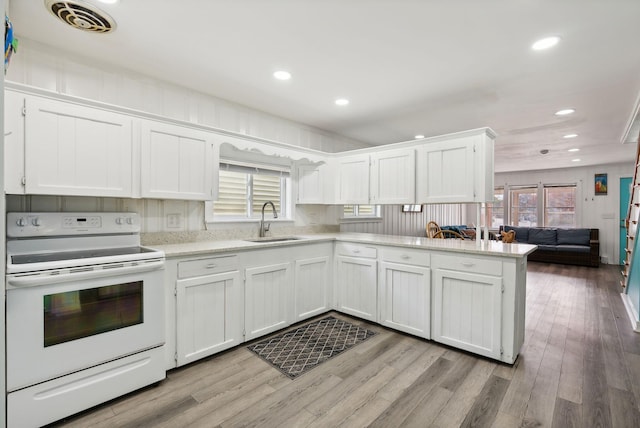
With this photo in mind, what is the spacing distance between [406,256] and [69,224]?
269 centimetres

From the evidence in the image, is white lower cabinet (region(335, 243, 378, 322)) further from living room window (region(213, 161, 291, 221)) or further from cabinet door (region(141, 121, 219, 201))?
cabinet door (region(141, 121, 219, 201))

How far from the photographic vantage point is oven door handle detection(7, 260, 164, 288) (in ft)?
5.41

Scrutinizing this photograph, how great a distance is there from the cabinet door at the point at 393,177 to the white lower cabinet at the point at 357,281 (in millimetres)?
684

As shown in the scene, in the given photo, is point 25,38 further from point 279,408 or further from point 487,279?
point 487,279

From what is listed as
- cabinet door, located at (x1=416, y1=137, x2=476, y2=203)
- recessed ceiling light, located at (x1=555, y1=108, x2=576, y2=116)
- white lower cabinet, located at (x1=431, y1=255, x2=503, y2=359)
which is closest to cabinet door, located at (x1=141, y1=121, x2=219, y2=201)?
cabinet door, located at (x1=416, y1=137, x2=476, y2=203)

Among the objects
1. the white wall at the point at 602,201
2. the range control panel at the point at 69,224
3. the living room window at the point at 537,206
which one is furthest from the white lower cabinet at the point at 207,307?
the white wall at the point at 602,201

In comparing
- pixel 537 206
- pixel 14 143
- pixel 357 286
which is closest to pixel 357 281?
pixel 357 286

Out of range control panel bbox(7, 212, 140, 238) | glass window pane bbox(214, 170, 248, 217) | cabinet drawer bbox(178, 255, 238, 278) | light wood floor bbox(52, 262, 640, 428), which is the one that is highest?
glass window pane bbox(214, 170, 248, 217)

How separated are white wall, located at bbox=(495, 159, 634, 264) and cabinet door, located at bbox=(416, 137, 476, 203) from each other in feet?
22.4

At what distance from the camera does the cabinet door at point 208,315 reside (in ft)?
7.72

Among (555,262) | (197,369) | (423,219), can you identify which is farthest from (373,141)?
(555,262)

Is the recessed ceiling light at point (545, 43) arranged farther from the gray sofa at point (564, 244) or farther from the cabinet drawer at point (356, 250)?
the gray sofa at point (564, 244)

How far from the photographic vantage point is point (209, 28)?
6.80 ft

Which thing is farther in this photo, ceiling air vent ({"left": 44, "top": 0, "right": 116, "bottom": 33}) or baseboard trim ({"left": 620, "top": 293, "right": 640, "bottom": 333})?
baseboard trim ({"left": 620, "top": 293, "right": 640, "bottom": 333})
